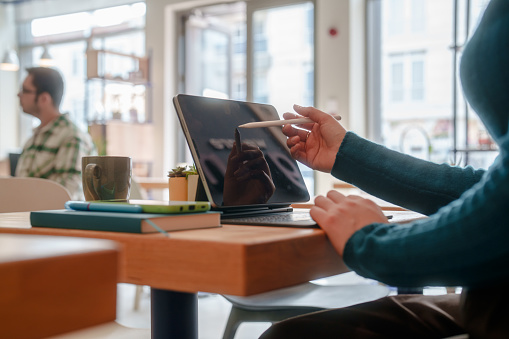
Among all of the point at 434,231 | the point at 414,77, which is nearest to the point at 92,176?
the point at 434,231

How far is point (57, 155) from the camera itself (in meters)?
2.96

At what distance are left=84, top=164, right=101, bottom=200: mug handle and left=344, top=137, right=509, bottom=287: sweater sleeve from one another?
601 mm

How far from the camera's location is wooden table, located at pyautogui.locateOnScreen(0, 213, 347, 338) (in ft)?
1.91

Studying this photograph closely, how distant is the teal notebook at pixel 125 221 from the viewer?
0.69 m

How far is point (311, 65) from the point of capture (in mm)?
5812

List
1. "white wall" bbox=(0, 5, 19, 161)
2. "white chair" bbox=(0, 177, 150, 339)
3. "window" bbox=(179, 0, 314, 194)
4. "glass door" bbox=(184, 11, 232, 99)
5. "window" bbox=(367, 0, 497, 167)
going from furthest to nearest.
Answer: "white wall" bbox=(0, 5, 19, 161), "glass door" bbox=(184, 11, 232, 99), "window" bbox=(179, 0, 314, 194), "window" bbox=(367, 0, 497, 167), "white chair" bbox=(0, 177, 150, 339)

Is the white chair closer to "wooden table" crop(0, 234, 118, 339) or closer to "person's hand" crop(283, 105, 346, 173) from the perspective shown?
"person's hand" crop(283, 105, 346, 173)

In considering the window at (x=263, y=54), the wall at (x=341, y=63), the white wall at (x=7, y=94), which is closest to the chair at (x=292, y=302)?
the wall at (x=341, y=63)

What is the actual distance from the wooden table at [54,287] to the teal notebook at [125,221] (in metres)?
0.32

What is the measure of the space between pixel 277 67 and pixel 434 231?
559cm

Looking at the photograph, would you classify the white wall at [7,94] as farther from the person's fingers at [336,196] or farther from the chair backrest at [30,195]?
the person's fingers at [336,196]

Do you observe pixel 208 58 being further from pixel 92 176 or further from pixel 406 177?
pixel 406 177

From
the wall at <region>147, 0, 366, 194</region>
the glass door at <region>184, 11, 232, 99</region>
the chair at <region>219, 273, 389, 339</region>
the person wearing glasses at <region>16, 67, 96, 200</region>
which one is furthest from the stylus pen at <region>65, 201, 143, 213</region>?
the glass door at <region>184, 11, 232, 99</region>

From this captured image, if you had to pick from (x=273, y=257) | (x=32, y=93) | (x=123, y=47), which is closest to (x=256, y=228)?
(x=273, y=257)
